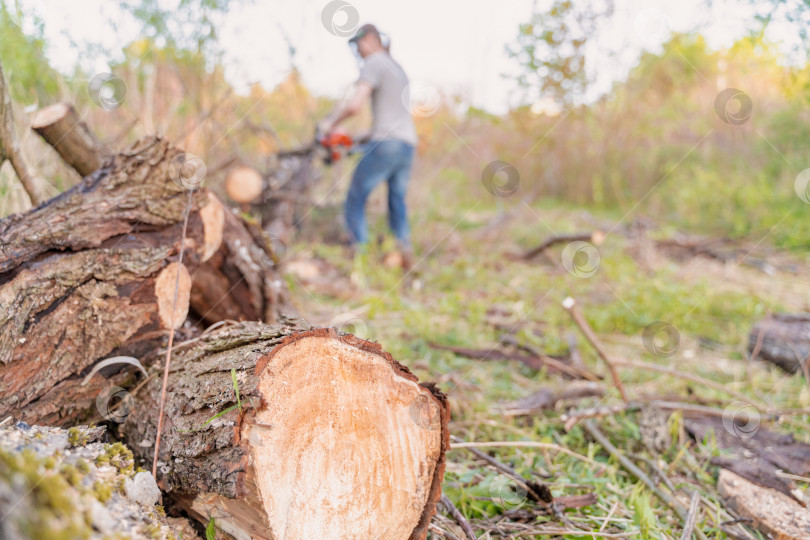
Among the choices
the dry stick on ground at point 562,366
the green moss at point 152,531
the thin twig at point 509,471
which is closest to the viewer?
the green moss at point 152,531

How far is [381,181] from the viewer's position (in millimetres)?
4801

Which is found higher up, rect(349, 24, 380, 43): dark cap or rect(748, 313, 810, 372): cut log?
rect(349, 24, 380, 43): dark cap

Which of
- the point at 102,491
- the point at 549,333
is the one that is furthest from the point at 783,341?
the point at 102,491

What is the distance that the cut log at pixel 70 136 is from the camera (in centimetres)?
200

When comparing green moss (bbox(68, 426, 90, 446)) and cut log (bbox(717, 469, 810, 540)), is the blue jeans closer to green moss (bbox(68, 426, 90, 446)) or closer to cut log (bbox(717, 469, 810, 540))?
cut log (bbox(717, 469, 810, 540))

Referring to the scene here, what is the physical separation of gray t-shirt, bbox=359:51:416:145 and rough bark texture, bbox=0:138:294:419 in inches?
111

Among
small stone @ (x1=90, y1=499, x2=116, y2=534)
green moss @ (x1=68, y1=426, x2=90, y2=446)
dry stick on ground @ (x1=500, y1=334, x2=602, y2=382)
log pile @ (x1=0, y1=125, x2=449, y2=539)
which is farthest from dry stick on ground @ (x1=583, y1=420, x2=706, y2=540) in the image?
green moss @ (x1=68, y1=426, x2=90, y2=446)

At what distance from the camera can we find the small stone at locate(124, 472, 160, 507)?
1.07 m

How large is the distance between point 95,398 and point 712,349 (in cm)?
341

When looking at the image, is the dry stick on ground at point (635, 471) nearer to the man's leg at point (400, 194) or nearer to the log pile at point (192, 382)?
the log pile at point (192, 382)

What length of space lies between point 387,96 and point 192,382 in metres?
3.71

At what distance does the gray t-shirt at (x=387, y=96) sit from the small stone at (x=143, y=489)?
3.83 meters

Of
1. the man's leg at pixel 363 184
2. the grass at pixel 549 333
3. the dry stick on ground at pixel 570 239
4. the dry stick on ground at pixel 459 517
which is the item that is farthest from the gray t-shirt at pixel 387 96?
the dry stick on ground at pixel 459 517

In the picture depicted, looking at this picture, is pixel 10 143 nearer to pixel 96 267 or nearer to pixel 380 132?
pixel 96 267
